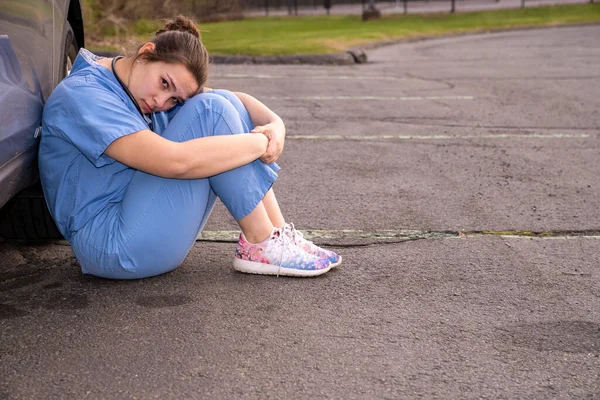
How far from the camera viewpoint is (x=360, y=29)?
19094mm

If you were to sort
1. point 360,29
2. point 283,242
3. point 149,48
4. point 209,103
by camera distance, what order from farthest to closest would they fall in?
point 360,29 < point 283,242 < point 209,103 < point 149,48

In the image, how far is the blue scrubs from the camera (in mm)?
3006

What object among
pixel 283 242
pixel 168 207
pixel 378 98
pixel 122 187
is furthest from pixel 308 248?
pixel 378 98

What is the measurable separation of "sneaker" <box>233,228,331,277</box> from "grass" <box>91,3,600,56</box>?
9.31 meters

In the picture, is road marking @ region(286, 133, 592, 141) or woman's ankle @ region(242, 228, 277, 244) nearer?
woman's ankle @ region(242, 228, 277, 244)

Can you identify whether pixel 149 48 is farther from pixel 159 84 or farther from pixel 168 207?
pixel 168 207

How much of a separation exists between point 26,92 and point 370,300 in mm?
1480

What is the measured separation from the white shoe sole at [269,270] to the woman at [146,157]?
0.18 metres

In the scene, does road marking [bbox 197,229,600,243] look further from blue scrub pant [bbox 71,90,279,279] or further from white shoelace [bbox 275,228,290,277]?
blue scrub pant [bbox 71,90,279,279]

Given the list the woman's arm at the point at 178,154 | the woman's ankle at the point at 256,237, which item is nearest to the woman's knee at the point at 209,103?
the woman's arm at the point at 178,154

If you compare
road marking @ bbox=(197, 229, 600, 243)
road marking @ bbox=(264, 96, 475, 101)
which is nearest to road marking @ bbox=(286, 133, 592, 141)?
road marking @ bbox=(264, 96, 475, 101)

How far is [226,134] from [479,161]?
278 cm

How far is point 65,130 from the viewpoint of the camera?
9.74ft

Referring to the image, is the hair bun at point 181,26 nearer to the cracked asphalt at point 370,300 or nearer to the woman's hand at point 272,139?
the woman's hand at point 272,139
